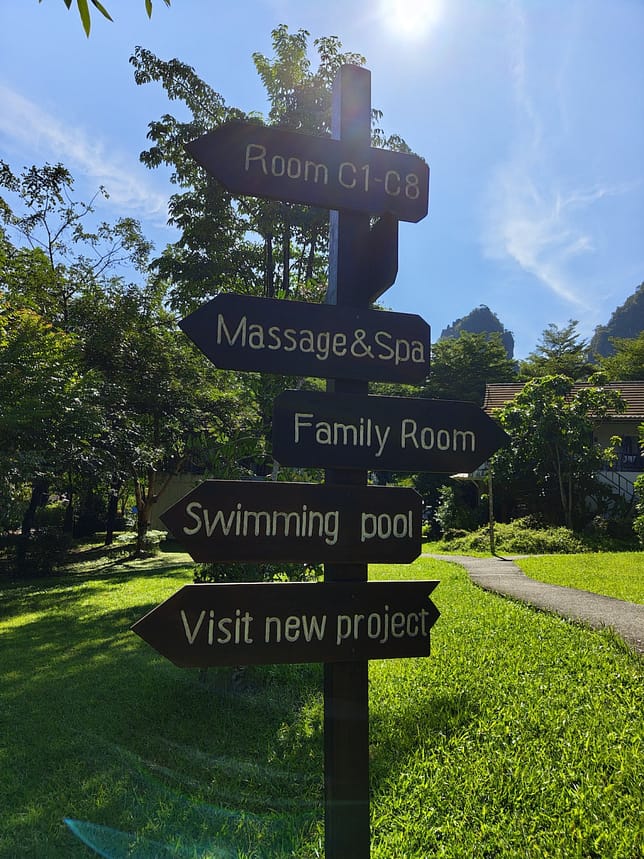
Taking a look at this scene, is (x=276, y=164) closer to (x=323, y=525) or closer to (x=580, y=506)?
(x=323, y=525)

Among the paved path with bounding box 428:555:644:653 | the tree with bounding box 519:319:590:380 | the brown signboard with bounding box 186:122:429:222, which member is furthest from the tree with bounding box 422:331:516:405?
the brown signboard with bounding box 186:122:429:222

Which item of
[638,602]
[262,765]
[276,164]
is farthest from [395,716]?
[638,602]

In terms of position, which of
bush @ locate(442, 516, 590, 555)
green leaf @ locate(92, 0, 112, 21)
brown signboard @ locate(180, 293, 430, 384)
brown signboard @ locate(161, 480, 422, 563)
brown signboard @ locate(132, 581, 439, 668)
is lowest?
bush @ locate(442, 516, 590, 555)

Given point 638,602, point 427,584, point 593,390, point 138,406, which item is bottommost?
point 638,602

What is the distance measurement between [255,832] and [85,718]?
2409 millimetres

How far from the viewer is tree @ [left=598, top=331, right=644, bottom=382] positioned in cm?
3850

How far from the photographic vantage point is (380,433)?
7.33ft

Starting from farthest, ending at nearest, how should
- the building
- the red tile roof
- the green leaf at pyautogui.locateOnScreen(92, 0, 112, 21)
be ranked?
1. the red tile roof
2. the building
3. the green leaf at pyautogui.locateOnScreen(92, 0, 112, 21)

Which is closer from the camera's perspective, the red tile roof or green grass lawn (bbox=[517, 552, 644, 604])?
green grass lawn (bbox=[517, 552, 644, 604])

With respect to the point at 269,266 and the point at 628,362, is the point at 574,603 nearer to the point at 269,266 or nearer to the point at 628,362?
the point at 269,266

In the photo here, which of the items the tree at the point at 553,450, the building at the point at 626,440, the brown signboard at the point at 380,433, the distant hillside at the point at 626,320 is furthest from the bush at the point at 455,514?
the distant hillside at the point at 626,320

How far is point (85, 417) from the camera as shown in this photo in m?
11.0

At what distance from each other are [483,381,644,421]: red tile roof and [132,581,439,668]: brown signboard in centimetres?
2190

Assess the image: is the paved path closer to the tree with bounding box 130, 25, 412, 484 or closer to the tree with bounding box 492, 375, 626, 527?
the tree with bounding box 130, 25, 412, 484
